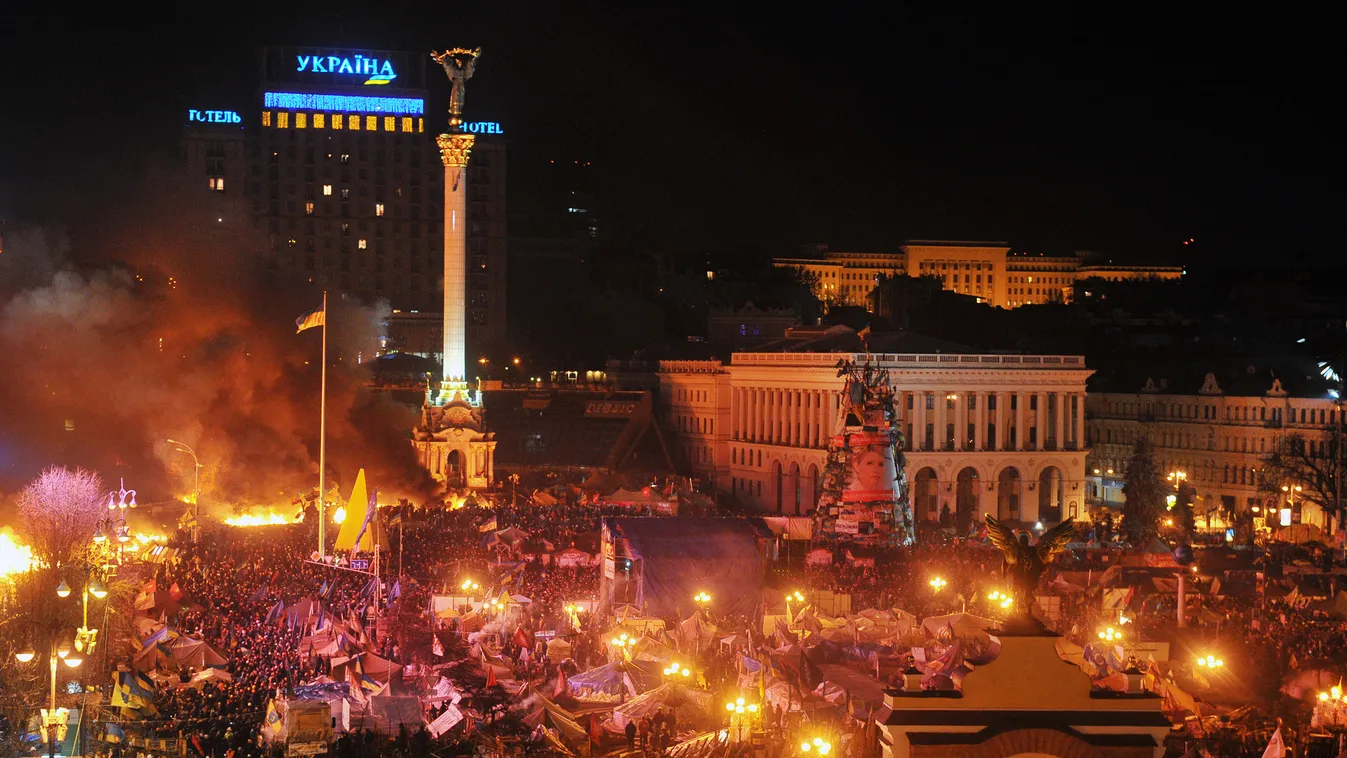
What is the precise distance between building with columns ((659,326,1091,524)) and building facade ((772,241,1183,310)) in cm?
7856

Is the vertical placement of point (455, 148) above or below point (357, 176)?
below

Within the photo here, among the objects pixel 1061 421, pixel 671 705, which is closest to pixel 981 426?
pixel 1061 421

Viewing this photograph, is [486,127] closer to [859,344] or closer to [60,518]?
[859,344]

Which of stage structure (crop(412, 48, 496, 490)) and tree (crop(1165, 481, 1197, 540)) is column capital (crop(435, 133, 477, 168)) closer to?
stage structure (crop(412, 48, 496, 490))

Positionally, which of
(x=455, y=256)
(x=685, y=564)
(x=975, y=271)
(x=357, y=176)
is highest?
(x=357, y=176)

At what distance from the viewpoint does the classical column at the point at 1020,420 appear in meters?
75.5

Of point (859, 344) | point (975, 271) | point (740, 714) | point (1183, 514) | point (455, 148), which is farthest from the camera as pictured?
point (975, 271)

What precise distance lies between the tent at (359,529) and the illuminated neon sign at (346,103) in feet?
253

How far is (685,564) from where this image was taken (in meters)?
35.5

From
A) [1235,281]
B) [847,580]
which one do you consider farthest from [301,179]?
[847,580]

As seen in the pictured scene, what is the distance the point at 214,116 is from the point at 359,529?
79608 mm

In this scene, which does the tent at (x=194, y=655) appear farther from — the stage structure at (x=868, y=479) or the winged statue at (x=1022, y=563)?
the winged statue at (x=1022, y=563)

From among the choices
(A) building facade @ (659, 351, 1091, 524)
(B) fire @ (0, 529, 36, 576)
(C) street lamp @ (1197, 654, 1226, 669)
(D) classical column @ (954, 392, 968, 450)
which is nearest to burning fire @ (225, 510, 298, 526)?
(B) fire @ (0, 529, 36, 576)

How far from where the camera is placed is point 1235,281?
13238 centimetres
